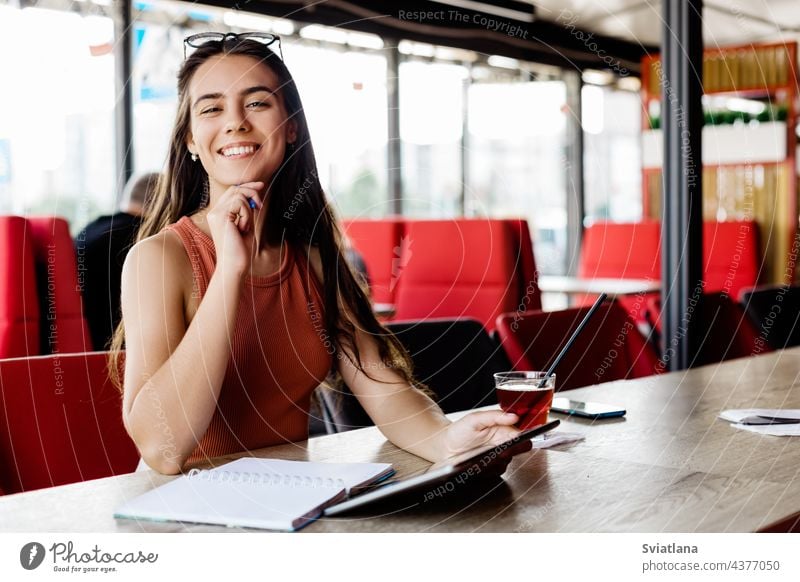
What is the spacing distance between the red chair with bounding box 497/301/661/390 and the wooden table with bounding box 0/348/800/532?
22.5 inches

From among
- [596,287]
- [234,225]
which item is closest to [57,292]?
[234,225]

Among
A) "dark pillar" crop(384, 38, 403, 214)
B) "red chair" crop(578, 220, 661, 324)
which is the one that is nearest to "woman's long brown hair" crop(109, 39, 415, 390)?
"red chair" crop(578, 220, 661, 324)

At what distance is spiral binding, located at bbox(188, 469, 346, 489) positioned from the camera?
3.10 ft

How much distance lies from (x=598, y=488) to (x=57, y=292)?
237 cm

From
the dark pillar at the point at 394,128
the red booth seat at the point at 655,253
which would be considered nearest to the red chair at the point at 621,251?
the red booth seat at the point at 655,253

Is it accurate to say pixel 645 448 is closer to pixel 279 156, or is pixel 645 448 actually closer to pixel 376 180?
pixel 279 156

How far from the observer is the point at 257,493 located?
913 mm

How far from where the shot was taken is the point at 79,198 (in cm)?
445

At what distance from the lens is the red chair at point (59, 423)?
1.26 metres

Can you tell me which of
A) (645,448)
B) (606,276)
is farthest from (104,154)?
(645,448)

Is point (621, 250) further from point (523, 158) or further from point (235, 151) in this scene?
point (235, 151)

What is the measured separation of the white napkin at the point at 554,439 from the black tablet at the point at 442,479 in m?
0.20

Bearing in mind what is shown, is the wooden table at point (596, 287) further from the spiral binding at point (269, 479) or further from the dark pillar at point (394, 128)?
the spiral binding at point (269, 479)

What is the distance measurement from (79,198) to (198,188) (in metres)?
3.29
